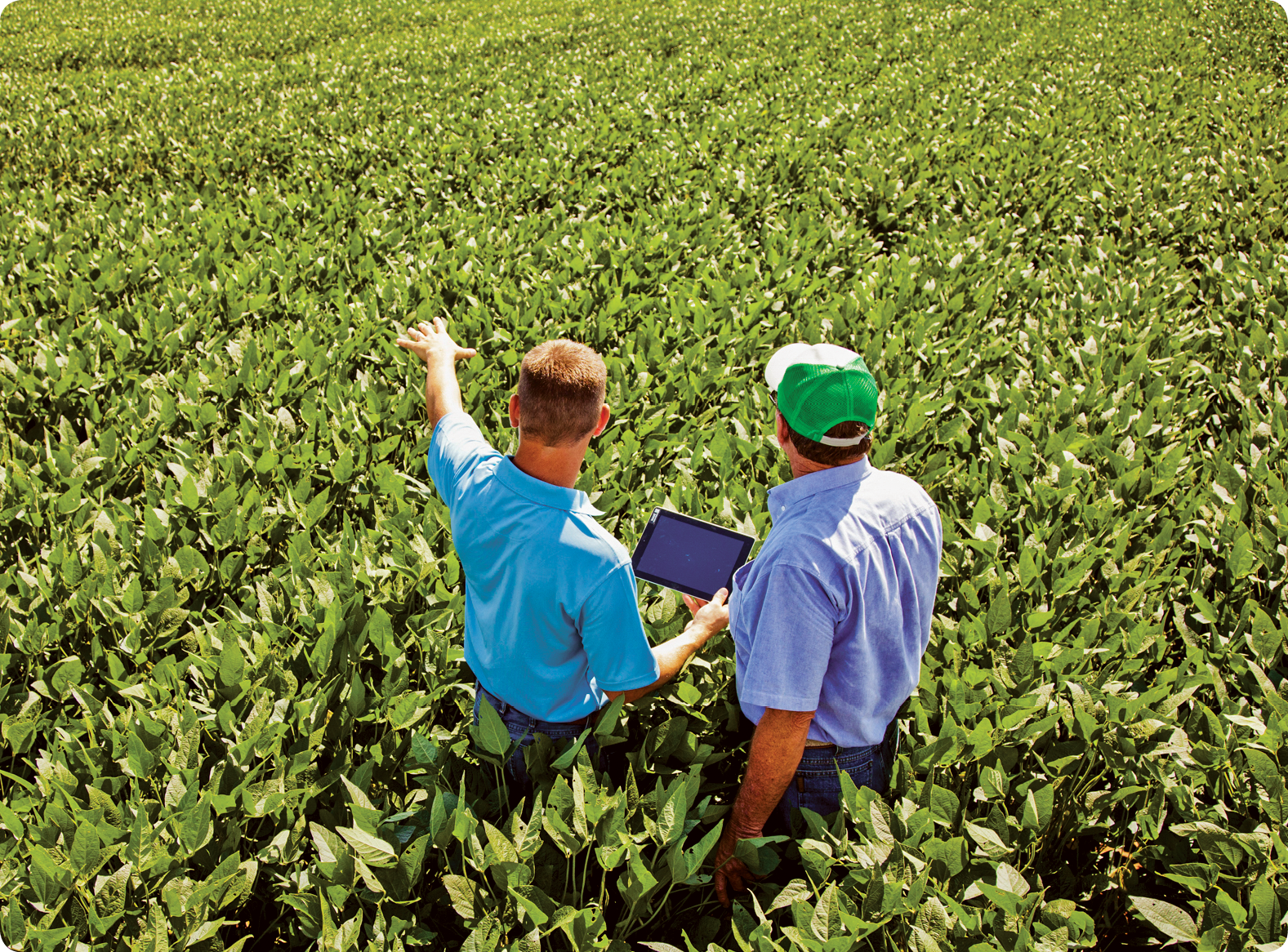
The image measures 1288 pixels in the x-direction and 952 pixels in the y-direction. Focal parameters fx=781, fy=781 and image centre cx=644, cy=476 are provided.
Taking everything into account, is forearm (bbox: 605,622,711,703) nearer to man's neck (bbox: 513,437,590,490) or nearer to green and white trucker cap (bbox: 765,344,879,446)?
man's neck (bbox: 513,437,590,490)

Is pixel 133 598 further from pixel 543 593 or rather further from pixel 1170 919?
pixel 1170 919

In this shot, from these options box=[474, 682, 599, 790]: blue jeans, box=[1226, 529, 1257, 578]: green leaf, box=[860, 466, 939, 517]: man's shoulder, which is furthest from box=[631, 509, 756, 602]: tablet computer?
box=[1226, 529, 1257, 578]: green leaf

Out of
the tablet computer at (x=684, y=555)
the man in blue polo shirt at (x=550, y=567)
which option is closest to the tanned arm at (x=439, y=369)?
the man in blue polo shirt at (x=550, y=567)

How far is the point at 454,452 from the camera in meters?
2.29

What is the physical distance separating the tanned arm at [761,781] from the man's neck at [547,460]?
78 cm

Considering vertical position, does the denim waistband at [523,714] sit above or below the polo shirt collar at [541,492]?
below

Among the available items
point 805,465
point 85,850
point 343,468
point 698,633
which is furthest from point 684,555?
point 343,468

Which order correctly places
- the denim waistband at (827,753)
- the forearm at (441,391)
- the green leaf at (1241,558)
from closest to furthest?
the denim waistband at (827,753) < the forearm at (441,391) < the green leaf at (1241,558)

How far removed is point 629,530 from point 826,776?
4.33 ft

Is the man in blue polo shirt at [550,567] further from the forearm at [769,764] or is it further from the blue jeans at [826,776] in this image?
the blue jeans at [826,776]

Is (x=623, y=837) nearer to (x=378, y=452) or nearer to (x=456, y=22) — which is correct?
(x=378, y=452)

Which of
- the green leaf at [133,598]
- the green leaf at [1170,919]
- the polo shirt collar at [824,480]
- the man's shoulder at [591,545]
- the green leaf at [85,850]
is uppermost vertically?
→ the polo shirt collar at [824,480]

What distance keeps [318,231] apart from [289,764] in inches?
220

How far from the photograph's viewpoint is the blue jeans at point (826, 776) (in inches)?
84.2
